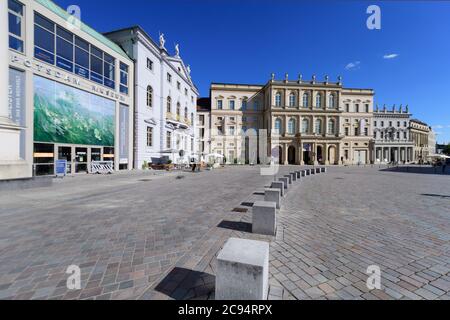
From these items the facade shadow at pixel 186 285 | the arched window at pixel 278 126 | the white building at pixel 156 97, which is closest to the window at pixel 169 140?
the white building at pixel 156 97

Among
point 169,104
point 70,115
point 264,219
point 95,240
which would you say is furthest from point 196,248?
point 169,104

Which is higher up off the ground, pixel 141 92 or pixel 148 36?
pixel 148 36

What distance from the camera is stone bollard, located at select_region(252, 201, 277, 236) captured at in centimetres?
465

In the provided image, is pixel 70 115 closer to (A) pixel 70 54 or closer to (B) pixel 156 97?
(A) pixel 70 54

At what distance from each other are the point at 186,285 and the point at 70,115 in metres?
16.5

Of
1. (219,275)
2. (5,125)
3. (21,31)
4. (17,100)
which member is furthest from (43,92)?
(219,275)

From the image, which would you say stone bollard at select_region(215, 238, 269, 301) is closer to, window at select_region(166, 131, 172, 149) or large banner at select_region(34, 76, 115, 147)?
large banner at select_region(34, 76, 115, 147)

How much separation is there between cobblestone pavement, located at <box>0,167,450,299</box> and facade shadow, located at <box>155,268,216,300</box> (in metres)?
0.01

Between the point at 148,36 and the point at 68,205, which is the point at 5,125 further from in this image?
the point at 148,36

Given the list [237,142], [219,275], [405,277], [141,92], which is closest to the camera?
[219,275]

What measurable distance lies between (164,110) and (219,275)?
84.9ft

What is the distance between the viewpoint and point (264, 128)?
159 ft

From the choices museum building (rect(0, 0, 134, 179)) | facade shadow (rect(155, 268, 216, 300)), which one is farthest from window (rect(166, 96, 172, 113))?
facade shadow (rect(155, 268, 216, 300))

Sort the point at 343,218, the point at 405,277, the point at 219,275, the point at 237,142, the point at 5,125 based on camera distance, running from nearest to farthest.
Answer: the point at 219,275, the point at 405,277, the point at 343,218, the point at 5,125, the point at 237,142
